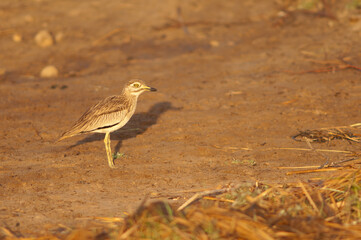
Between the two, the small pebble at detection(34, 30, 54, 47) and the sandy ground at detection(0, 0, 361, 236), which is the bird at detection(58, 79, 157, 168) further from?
the small pebble at detection(34, 30, 54, 47)

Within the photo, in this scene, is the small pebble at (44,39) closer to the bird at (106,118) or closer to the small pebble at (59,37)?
the small pebble at (59,37)

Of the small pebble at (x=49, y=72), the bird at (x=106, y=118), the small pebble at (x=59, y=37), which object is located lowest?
the small pebble at (x=49, y=72)

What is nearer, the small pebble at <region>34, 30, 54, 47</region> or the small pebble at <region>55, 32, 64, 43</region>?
the small pebble at <region>34, 30, 54, 47</region>

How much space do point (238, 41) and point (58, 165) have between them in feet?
23.4

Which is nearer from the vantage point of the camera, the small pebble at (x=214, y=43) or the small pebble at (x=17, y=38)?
the small pebble at (x=214, y=43)

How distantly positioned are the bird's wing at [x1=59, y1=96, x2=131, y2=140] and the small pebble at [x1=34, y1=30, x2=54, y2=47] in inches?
229

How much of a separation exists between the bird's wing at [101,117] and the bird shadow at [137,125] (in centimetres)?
52

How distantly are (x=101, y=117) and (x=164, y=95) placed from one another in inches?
102

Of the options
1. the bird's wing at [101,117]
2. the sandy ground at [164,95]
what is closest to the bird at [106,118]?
the bird's wing at [101,117]

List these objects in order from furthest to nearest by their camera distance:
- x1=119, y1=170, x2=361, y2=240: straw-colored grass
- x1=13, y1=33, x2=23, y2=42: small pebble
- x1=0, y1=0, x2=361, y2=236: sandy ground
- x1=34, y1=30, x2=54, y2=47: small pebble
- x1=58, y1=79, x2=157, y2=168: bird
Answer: x1=13, y1=33, x2=23, y2=42: small pebble, x1=34, y1=30, x2=54, y2=47: small pebble, x1=58, y1=79, x2=157, y2=168: bird, x1=0, y1=0, x2=361, y2=236: sandy ground, x1=119, y1=170, x2=361, y2=240: straw-colored grass

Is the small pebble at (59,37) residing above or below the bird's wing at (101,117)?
below

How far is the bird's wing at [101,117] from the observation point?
6.21 metres

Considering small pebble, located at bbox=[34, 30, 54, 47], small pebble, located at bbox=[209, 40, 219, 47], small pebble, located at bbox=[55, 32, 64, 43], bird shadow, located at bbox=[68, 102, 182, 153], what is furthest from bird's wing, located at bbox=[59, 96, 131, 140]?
small pebble, located at bbox=[55, 32, 64, 43]

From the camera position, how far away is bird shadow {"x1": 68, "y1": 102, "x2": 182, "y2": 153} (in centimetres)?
713
